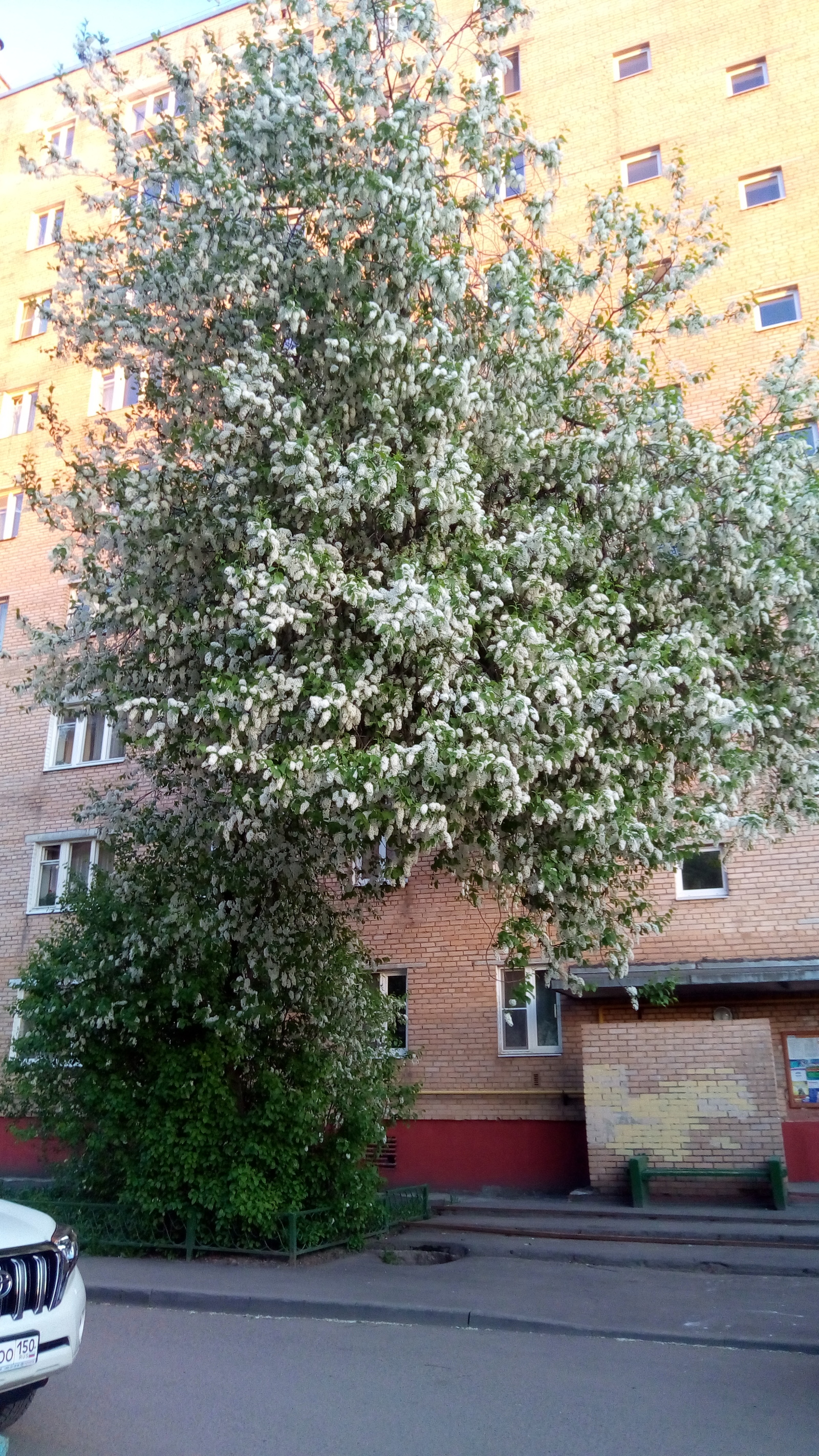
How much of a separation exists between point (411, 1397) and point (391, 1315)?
192 cm

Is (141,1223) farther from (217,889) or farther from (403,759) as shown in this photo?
(403,759)

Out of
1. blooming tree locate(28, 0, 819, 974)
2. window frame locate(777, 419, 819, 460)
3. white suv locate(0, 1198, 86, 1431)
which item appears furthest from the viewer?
window frame locate(777, 419, 819, 460)

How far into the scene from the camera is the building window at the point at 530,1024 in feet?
48.4

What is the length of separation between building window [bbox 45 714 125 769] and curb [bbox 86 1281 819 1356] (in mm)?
11818

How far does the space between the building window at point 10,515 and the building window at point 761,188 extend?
1407cm

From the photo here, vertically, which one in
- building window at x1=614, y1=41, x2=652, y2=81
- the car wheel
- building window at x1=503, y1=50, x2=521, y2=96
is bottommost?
the car wheel

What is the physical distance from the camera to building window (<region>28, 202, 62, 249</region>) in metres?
23.2

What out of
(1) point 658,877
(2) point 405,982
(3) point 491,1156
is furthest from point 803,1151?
(2) point 405,982

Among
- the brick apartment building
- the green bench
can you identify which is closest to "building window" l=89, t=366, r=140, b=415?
the brick apartment building

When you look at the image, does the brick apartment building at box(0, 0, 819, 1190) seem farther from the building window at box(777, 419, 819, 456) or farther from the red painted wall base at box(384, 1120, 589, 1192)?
the building window at box(777, 419, 819, 456)

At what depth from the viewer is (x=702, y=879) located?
14.4 m

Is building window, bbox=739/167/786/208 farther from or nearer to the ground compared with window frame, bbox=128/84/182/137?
nearer to the ground

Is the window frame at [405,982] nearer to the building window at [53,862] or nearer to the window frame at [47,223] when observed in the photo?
the building window at [53,862]

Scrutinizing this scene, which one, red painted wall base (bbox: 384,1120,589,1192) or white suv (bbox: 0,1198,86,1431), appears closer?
white suv (bbox: 0,1198,86,1431)
